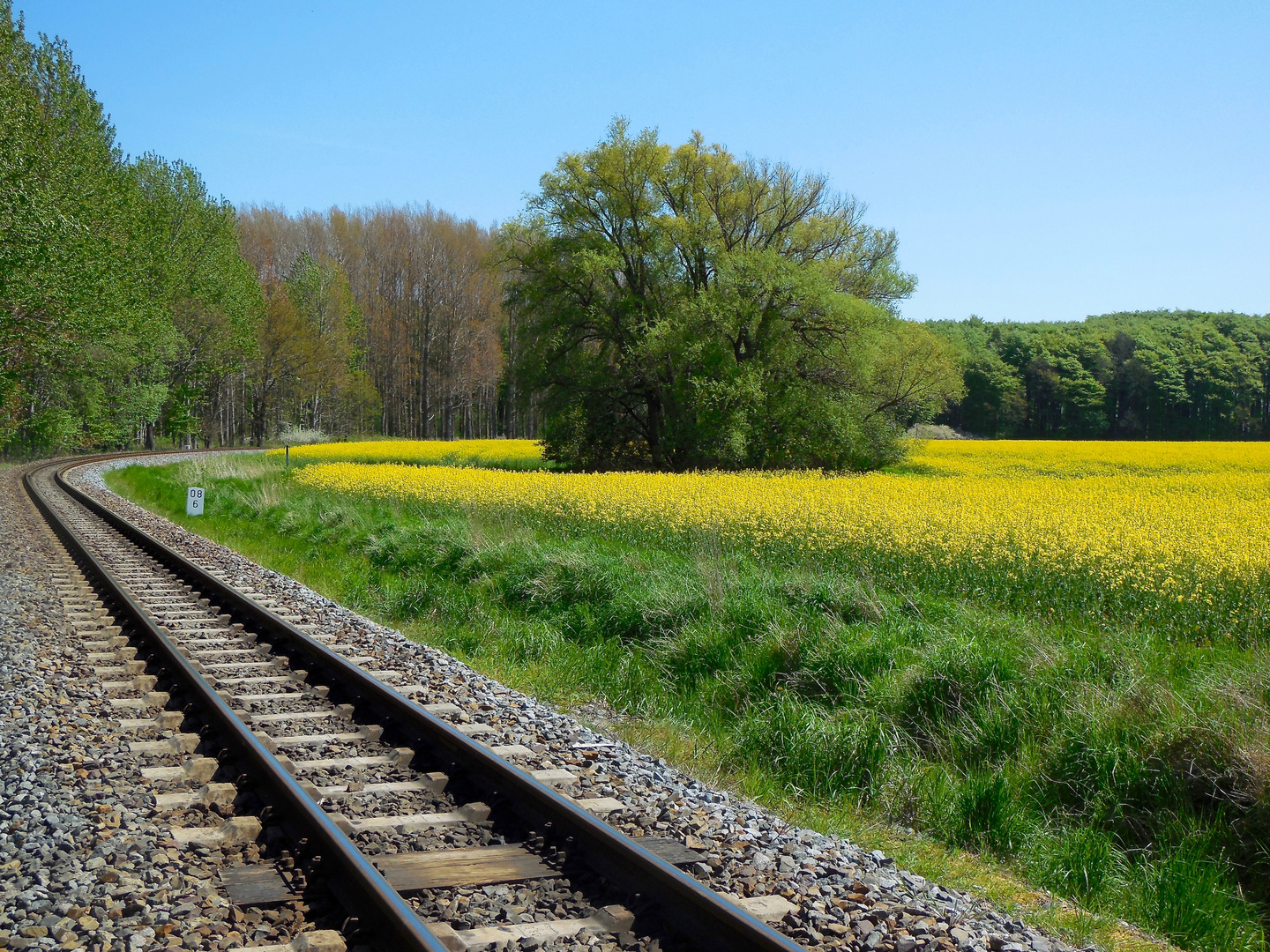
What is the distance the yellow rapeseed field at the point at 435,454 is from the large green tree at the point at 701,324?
6363 mm

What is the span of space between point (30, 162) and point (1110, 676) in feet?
82.0

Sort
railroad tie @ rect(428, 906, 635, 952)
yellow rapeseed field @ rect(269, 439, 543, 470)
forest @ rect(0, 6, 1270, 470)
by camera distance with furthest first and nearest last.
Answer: yellow rapeseed field @ rect(269, 439, 543, 470) < forest @ rect(0, 6, 1270, 470) < railroad tie @ rect(428, 906, 635, 952)

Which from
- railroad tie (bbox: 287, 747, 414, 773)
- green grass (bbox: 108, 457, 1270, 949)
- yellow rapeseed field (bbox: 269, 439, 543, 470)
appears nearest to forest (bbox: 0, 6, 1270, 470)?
yellow rapeseed field (bbox: 269, 439, 543, 470)

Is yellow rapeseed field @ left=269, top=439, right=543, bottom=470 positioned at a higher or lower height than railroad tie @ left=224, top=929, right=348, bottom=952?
higher

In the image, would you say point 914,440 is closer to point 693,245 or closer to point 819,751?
point 693,245

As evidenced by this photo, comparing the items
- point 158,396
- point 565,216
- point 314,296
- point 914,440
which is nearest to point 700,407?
point 565,216

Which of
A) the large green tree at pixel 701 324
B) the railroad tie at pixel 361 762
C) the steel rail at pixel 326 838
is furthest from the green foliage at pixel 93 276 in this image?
the railroad tie at pixel 361 762

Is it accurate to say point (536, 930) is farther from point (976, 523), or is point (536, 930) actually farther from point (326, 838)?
point (976, 523)

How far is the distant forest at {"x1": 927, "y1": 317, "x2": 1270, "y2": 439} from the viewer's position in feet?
301

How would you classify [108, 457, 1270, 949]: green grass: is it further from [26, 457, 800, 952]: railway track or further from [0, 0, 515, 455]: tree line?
[0, 0, 515, 455]: tree line

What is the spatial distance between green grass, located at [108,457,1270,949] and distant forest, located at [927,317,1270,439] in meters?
85.4

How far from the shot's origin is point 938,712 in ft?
21.6

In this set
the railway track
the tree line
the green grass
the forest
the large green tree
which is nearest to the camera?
the railway track

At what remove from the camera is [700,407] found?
1356 inches
